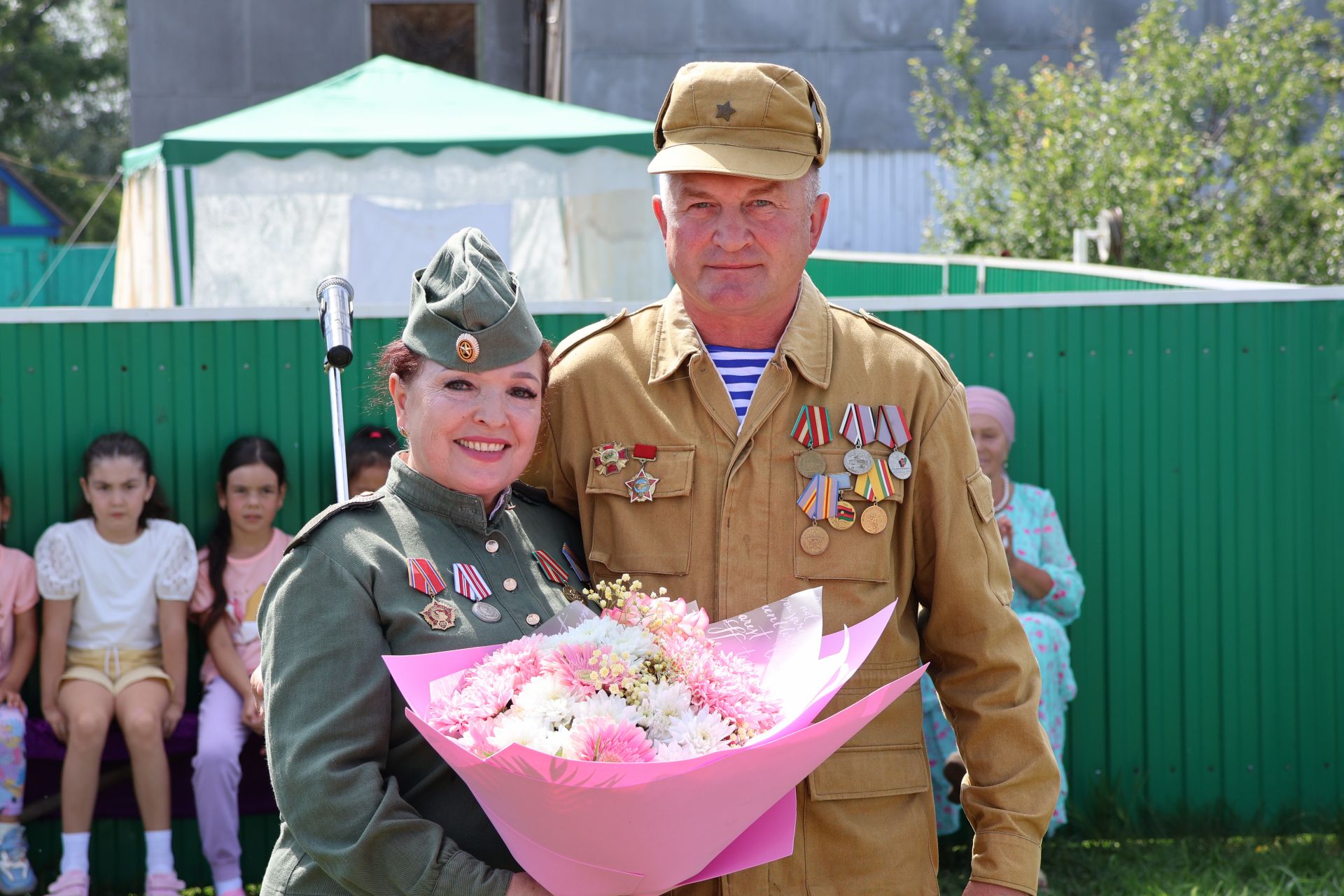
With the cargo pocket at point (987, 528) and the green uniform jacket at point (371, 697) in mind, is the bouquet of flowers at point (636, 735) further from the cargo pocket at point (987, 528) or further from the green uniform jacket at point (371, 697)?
the cargo pocket at point (987, 528)

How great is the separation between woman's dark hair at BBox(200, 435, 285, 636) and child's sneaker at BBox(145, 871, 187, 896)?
75 centimetres

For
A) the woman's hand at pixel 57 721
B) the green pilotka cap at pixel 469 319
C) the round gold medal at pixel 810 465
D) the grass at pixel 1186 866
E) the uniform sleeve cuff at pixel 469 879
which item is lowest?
the grass at pixel 1186 866

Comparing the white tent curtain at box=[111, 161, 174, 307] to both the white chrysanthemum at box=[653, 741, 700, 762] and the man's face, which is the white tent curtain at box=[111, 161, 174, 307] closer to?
the man's face

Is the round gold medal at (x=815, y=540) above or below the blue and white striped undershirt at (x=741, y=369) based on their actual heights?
below

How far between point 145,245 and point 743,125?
361 inches

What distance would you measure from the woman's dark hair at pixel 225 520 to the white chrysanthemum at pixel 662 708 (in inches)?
123

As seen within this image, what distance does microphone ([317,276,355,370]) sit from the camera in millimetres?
2682

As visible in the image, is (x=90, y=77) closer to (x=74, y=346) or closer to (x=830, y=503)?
(x=74, y=346)

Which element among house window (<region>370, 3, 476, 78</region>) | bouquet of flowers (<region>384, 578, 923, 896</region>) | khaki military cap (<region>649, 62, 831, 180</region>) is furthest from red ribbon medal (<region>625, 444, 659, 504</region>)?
house window (<region>370, 3, 476, 78</region>)

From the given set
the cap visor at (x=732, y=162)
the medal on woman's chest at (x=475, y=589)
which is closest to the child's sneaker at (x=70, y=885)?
the medal on woman's chest at (x=475, y=589)

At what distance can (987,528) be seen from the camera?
2445 mm

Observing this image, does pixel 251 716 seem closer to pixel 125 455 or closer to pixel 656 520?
pixel 125 455

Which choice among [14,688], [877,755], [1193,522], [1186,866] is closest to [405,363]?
[877,755]

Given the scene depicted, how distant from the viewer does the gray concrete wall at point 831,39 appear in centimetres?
1841
